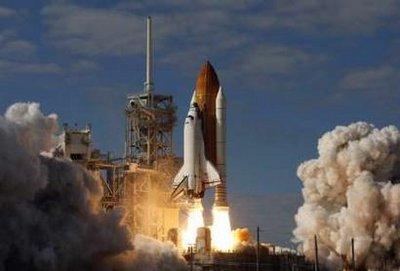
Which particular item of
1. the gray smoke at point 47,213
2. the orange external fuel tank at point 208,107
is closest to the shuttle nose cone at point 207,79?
the orange external fuel tank at point 208,107

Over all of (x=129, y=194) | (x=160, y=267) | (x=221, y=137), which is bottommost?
(x=160, y=267)

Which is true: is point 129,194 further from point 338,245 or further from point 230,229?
point 338,245

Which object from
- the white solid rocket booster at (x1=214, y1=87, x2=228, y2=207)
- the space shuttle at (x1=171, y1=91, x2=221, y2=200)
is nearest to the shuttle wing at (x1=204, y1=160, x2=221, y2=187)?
the space shuttle at (x1=171, y1=91, x2=221, y2=200)

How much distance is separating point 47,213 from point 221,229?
26845 millimetres

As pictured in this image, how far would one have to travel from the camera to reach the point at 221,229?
87562mm

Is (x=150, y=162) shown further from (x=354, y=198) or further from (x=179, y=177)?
(x=354, y=198)

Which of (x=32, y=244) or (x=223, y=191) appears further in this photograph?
(x=223, y=191)

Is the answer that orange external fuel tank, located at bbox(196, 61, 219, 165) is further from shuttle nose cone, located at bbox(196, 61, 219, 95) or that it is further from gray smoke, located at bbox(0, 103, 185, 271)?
gray smoke, located at bbox(0, 103, 185, 271)

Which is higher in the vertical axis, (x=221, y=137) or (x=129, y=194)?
(x=221, y=137)

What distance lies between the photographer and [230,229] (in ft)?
293

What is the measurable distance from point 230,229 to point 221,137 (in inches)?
379

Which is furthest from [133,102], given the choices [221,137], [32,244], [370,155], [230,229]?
[32,244]

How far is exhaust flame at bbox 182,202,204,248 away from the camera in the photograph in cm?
8731

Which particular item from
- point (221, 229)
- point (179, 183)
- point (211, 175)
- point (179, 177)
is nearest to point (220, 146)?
point (211, 175)
